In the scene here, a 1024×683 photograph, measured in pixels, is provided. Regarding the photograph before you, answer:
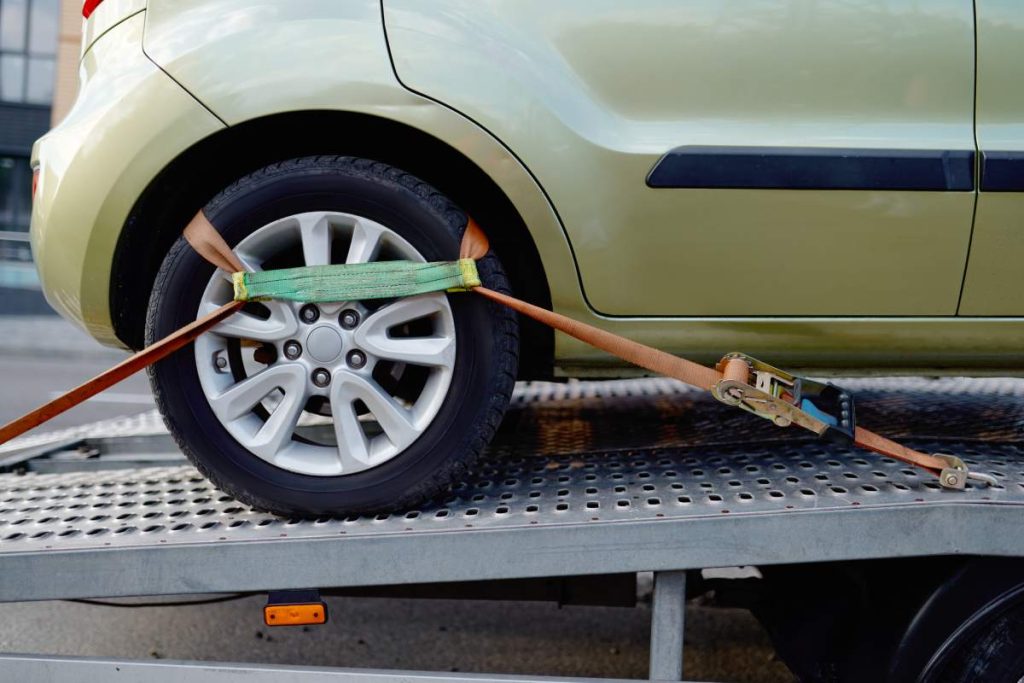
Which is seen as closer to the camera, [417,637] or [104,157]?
[104,157]

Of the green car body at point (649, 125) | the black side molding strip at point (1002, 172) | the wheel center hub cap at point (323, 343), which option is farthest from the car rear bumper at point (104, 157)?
the black side molding strip at point (1002, 172)

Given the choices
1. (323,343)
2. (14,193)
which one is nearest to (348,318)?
(323,343)

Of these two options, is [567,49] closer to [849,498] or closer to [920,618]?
Answer: [849,498]

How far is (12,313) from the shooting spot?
11.0 metres

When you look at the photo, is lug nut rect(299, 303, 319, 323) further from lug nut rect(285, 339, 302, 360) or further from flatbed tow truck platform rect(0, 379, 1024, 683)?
flatbed tow truck platform rect(0, 379, 1024, 683)

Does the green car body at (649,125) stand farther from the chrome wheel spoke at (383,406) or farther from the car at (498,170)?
the chrome wheel spoke at (383,406)

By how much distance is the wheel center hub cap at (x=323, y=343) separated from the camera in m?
1.66

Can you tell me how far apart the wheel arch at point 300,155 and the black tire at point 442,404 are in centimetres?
12

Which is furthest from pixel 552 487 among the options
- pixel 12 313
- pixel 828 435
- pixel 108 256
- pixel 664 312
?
pixel 12 313

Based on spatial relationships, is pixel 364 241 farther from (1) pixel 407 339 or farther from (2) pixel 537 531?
(2) pixel 537 531

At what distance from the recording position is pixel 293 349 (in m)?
1.68

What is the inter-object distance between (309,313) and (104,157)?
0.51 metres

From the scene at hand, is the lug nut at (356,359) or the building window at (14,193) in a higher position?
the building window at (14,193)

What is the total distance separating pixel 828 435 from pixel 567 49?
0.92 m
